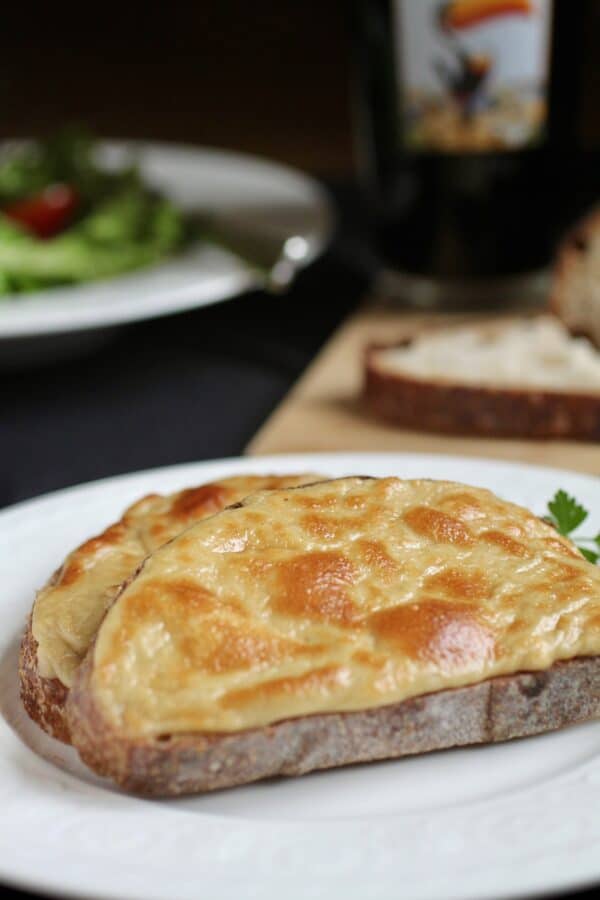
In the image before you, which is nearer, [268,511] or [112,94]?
[268,511]

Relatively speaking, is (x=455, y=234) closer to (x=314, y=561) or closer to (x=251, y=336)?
(x=251, y=336)

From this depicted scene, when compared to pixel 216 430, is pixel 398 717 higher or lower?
higher

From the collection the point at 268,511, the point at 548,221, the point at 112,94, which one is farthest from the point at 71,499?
the point at 112,94

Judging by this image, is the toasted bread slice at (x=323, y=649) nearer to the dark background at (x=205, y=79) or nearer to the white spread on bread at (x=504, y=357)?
the white spread on bread at (x=504, y=357)

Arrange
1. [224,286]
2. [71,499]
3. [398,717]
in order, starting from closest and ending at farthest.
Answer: [398,717]
[71,499]
[224,286]

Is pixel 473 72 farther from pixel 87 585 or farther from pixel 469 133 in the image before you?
pixel 87 585

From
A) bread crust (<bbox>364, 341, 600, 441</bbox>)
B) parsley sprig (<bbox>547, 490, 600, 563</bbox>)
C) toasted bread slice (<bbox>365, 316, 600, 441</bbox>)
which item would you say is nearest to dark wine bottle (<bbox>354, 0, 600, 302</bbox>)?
toasted bread slice (<bbox>365, 316, 600, 441</bbox>)

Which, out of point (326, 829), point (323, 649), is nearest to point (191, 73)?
point (323, 649)
